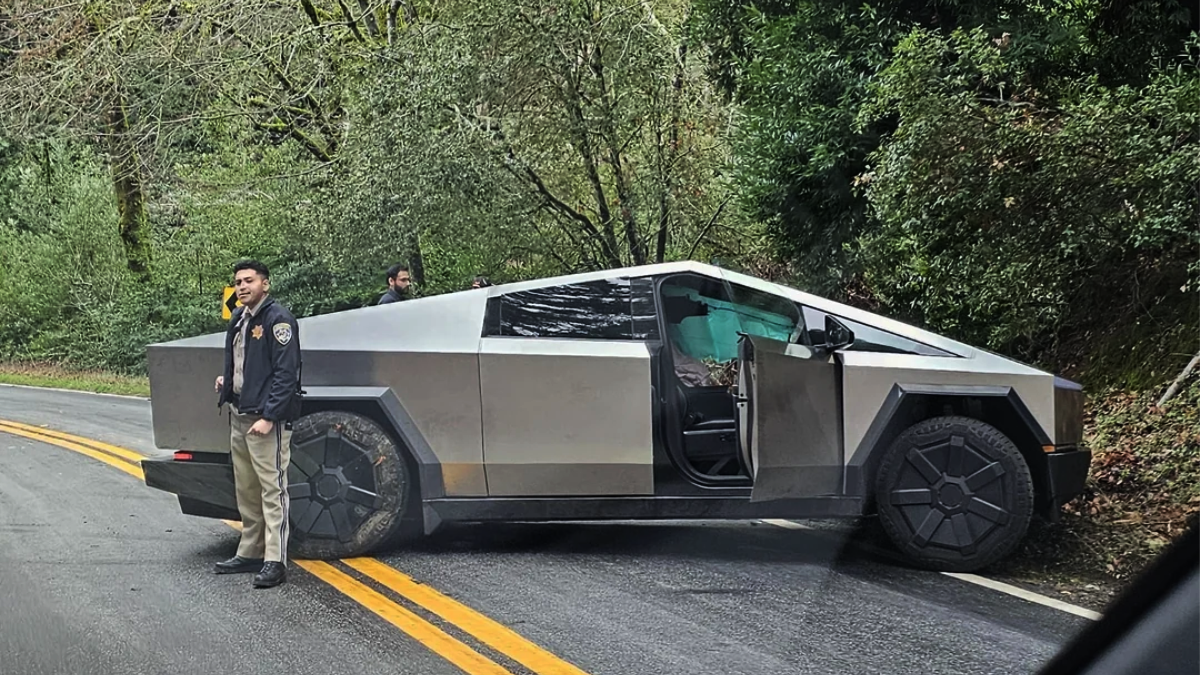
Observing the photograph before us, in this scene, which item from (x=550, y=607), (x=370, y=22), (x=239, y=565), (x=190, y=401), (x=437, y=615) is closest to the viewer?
(x=437, y=615)

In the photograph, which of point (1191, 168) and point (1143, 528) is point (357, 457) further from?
point (1191, 168)

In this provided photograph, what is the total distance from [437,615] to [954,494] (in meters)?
2.64

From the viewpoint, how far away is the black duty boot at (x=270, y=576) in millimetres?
5500

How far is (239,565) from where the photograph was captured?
5.88 meters

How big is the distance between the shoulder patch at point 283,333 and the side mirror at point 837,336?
2742 millimetres

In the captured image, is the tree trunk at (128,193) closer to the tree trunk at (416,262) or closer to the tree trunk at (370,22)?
the tree trunk at (370,22)

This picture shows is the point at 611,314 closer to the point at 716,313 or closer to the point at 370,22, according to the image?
the point at 716,313

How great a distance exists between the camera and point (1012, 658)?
426 centimetres

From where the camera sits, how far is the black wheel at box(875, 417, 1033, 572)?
5.49 m

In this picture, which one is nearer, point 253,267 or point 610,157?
point 253,267

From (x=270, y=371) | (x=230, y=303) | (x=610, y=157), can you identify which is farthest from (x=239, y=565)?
(x=610, y=157)

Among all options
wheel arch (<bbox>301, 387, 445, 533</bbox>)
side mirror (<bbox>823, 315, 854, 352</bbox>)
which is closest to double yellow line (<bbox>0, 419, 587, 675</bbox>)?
wheel arch (<bbox>301, 387, 445, 533</bbox>)

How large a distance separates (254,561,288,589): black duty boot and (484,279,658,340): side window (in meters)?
1.62

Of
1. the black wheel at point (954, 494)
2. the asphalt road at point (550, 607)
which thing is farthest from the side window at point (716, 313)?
the asphalt road at point (550, 607)
